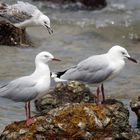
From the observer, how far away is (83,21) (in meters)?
17.1

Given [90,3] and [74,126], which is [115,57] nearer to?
[74,126]

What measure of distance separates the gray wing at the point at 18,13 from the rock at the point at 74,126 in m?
7.56

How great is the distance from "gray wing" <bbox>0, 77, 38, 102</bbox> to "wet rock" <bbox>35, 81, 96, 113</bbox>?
1.33 meters

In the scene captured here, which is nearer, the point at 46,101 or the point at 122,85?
the point at 46,101

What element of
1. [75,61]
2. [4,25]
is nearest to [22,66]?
[75,61]

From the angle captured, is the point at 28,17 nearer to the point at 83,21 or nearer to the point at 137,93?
the point at 83,21

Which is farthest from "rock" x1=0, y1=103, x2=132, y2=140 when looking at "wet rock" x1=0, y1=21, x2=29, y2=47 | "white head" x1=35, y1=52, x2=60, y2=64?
"wet rock" x1=0, y1=21, x2=29, y2=47

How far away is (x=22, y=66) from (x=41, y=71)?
167 inches

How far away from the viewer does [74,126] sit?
287 inches

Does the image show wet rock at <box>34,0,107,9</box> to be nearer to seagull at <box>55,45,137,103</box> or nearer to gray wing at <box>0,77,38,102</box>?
seagull at <box>55,45,137,103</box>

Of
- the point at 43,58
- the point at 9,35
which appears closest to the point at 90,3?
the point at 9,35

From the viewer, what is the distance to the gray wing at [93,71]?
9.18 m

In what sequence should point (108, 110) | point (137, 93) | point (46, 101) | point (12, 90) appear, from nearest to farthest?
point (108, 110) < point (12, 90) < point (46, 101) < point (137, 93)

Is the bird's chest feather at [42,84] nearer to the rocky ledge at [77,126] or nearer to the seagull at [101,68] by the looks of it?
the rocky ledge at [77,126]
